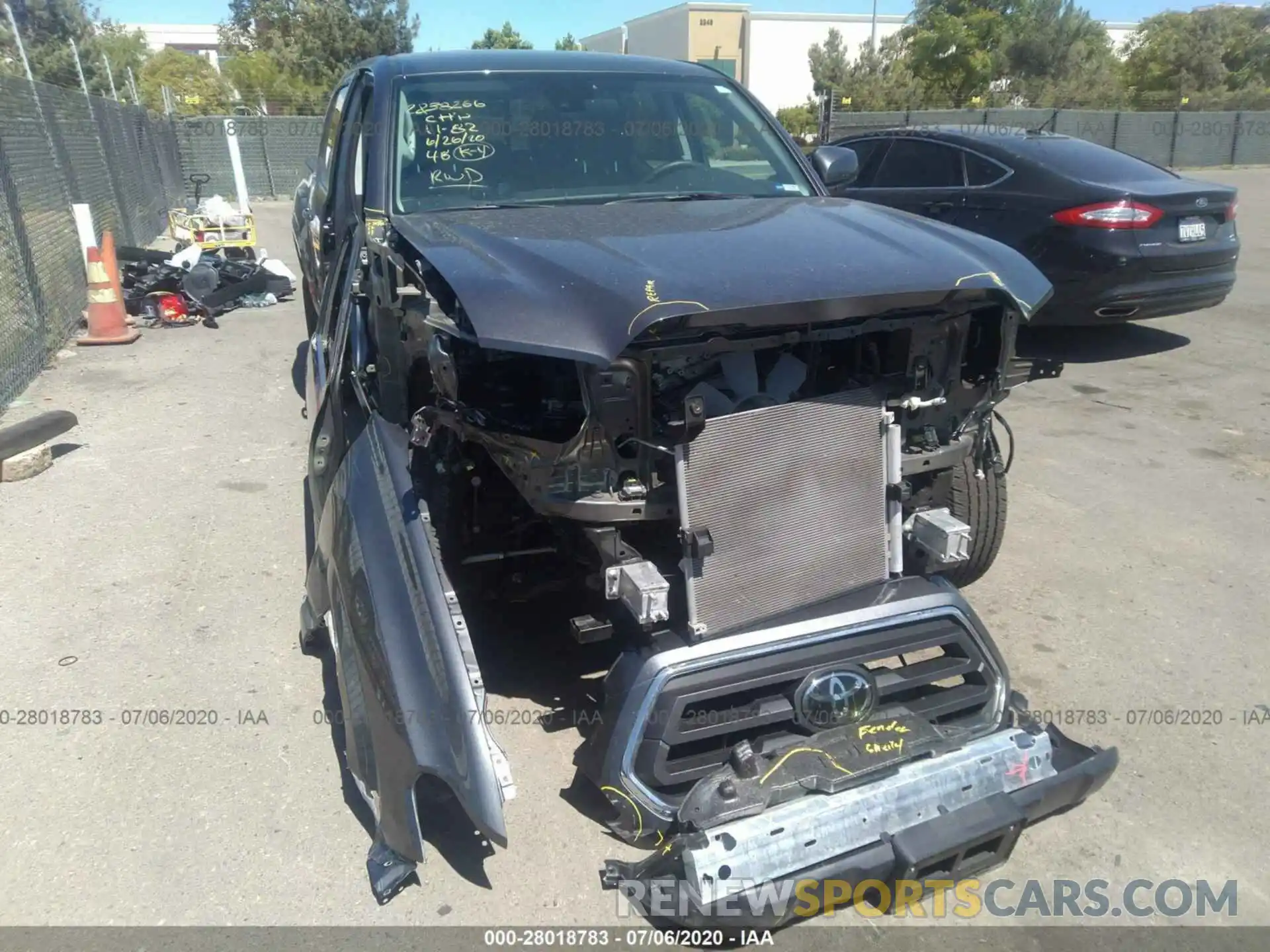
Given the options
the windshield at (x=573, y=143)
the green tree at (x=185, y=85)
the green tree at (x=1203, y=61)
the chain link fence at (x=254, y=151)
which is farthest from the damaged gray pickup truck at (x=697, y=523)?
the green tree at (x=1203, y=61)

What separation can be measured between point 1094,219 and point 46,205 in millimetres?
8823

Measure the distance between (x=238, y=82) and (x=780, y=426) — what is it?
4689cm

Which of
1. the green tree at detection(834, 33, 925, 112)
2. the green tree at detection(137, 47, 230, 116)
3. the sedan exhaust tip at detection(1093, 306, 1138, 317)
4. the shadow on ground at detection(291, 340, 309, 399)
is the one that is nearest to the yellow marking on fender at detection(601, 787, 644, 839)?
the shadow on ground at detection(291, 340, 309, 399)

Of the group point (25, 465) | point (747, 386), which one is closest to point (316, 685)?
point (747, 386)

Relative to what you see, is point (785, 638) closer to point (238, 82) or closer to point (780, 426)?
point (780, 426)

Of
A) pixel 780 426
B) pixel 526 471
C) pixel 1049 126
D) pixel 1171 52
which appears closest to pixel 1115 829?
pixel 780 426

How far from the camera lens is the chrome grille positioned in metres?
2.35

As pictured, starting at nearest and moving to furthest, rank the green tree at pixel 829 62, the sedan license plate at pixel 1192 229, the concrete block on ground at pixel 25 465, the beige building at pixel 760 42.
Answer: the concrete block on ground at pixel 25 465 < the sedan license plate at pixel 1192 229 < the green tree at pixel 829 62 < the beige building at pixel 760 42

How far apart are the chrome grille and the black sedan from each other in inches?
191

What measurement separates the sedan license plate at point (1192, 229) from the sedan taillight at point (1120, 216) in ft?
0.70

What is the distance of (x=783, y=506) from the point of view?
2.53 meters

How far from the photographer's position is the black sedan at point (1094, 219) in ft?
22.0

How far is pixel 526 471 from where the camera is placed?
7.96 feet

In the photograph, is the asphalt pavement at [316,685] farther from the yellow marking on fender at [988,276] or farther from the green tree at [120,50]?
the green tree at [120,50]
